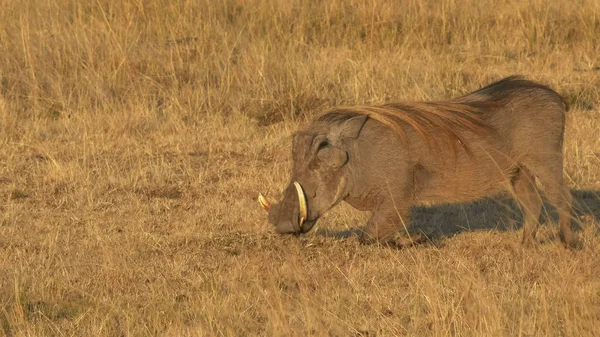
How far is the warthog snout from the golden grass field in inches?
5.5

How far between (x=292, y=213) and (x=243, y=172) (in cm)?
160

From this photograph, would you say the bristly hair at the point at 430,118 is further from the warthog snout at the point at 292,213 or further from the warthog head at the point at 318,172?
the warthog snout at the point at 292,213

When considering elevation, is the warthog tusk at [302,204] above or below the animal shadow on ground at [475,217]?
above

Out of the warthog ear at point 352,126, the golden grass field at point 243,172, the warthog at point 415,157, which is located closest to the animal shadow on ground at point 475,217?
the golden grass field at point 243,172

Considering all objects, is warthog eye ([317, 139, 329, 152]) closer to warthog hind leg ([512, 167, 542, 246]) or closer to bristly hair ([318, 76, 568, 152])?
bristly hair ([318, 76, 568, 152])

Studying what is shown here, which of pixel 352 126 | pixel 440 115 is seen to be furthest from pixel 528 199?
pixel 352 126

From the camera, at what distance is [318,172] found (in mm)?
4695

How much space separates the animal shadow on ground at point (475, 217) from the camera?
5227mm

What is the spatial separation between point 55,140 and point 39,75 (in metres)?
1.15

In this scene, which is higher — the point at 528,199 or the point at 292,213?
the point at 292,213

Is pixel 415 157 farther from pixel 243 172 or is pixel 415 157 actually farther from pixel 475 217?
pixel 243 172

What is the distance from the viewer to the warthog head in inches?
183

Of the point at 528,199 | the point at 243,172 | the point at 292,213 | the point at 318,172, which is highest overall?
the point at 318,172

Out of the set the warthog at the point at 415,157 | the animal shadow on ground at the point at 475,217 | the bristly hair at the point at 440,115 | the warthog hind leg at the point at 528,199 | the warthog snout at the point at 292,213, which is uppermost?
the bristly hair at the point at 440,115
